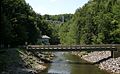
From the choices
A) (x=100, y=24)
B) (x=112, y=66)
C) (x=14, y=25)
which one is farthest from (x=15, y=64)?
(x=100, y=24)

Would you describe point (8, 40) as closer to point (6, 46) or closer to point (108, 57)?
point (6, 46)

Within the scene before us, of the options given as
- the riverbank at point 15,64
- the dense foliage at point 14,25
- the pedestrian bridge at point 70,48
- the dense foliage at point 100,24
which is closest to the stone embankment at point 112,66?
the pedestrian bridge at point 70,48

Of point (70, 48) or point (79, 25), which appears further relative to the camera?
point (79, 25)

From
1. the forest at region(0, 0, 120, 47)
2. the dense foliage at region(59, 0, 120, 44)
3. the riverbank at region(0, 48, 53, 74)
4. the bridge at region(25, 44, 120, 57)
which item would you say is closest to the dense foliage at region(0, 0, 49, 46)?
the forest at region(0, 0, 120, 47)

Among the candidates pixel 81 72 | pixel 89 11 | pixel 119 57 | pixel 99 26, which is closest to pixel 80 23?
pixel 89 11

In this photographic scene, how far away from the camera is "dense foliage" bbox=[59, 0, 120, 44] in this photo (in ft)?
321

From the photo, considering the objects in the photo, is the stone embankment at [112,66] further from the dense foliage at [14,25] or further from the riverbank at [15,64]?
the dense foliage at [14,25]

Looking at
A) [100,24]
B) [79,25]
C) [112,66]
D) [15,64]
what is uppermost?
[100,24]

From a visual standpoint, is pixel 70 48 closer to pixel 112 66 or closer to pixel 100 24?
pixel 112 66

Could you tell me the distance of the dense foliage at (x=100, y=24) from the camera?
321 feet

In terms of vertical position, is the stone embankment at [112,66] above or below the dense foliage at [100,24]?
below

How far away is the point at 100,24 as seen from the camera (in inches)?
4067

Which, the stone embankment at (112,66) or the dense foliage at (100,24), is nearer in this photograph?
the stone embankment at (112,66)

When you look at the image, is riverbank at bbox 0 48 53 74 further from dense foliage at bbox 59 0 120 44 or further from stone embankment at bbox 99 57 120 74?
dense foliage at bbox 59 0 120 44
